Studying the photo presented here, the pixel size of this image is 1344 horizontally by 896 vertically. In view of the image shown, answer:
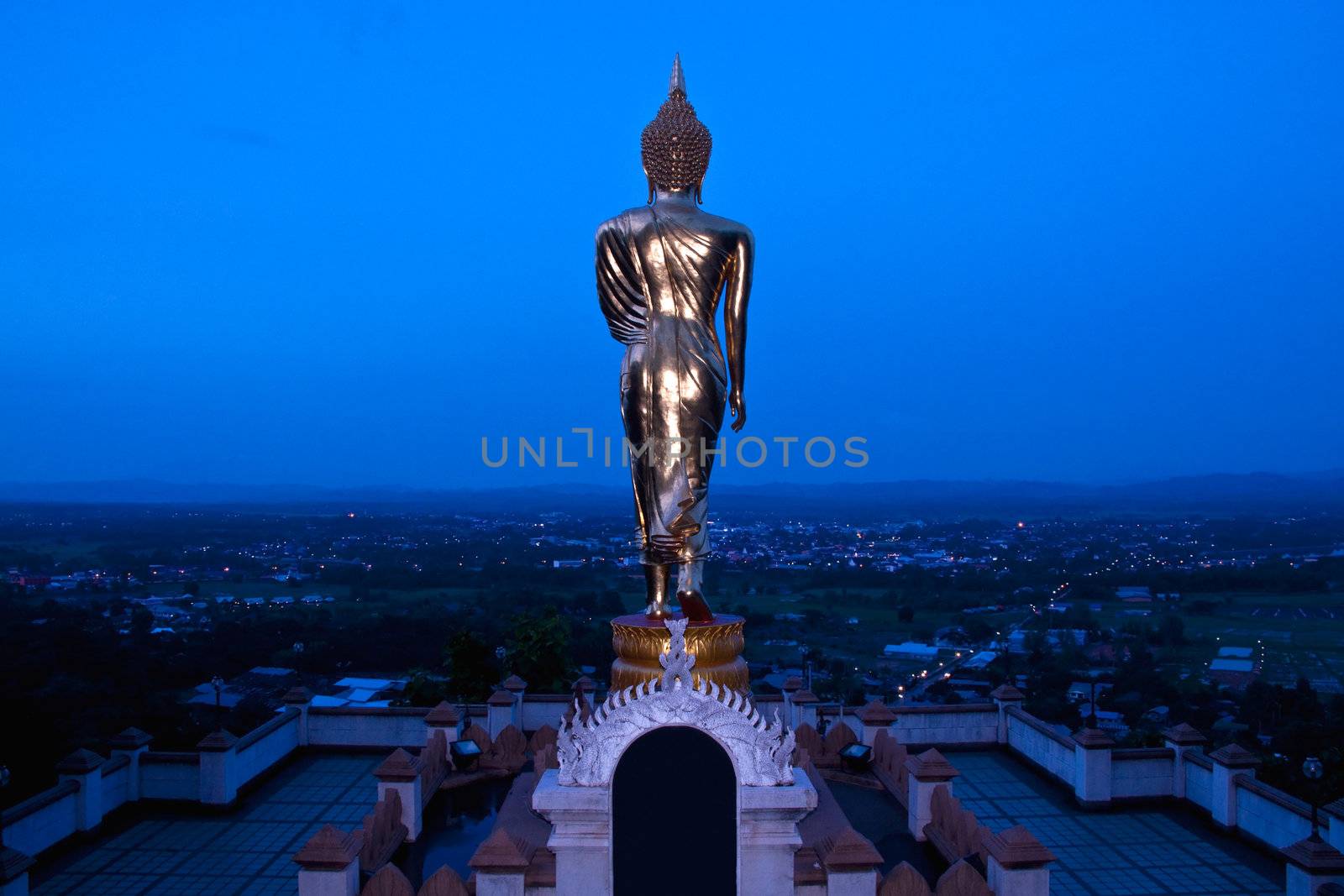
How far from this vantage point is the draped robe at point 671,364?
904cm

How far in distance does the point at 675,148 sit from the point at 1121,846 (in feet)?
26.2

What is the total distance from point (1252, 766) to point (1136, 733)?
4185 millimetres

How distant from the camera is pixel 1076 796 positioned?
35.0ft

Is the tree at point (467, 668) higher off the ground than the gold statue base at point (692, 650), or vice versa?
the gold statue base at point (692, 650)

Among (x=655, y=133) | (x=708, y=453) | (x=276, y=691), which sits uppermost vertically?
(x=655, y=133)

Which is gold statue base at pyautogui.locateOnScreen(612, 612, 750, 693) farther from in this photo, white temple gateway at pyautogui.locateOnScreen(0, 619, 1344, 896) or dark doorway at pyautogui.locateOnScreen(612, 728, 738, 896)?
dark doorway at pyautogui.locateOnScreen(612, 728, 738, 896)

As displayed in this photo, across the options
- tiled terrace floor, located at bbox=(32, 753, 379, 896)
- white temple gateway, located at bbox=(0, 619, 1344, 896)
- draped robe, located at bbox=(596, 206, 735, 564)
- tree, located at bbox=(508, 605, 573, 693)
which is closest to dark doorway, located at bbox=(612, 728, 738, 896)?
white temple gateway, located at bbox=(0, 619, 1344, 896)

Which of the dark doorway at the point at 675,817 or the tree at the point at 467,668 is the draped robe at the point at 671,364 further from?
the tree at the point at 467,668

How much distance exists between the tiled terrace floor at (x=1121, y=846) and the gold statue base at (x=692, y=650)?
11.5 feet

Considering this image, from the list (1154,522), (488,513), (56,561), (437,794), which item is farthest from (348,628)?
(488,513)

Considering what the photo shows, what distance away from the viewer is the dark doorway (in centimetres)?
629

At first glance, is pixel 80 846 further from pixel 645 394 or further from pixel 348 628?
pixel 348 628

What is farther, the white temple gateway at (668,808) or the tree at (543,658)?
the tree at (543,658)

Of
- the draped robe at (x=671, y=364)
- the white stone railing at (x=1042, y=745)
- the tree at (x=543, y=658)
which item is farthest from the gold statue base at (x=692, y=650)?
the tree at (x=543, y=658)
